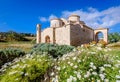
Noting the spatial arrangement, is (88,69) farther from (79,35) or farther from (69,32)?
(79,35)

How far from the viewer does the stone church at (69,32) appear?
30797mm

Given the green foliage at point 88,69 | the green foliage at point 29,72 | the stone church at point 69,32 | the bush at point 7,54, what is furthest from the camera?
the stone church at point 69,32

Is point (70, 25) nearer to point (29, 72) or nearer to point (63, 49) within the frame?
point (63, 49)

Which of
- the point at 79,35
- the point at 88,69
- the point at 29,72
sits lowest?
the point at 29,72

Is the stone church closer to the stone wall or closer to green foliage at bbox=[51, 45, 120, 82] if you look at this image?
the stone wall

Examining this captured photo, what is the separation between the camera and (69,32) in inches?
1192

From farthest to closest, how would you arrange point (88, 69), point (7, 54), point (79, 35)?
point (79, 35) < point (7, 54) < point (88, 69)

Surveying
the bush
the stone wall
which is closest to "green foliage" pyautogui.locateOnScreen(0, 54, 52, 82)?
the bush

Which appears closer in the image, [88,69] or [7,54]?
[88,69]

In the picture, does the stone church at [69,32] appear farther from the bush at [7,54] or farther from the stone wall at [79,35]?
the bush at [7,54]

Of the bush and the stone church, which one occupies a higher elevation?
the stone church

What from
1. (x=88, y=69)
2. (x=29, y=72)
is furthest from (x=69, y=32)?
(x=88, y=69)

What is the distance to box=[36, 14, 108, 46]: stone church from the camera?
3080 cm

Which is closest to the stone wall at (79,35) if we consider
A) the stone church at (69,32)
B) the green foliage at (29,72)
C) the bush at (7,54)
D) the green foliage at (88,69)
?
the stone church at (69,32)
